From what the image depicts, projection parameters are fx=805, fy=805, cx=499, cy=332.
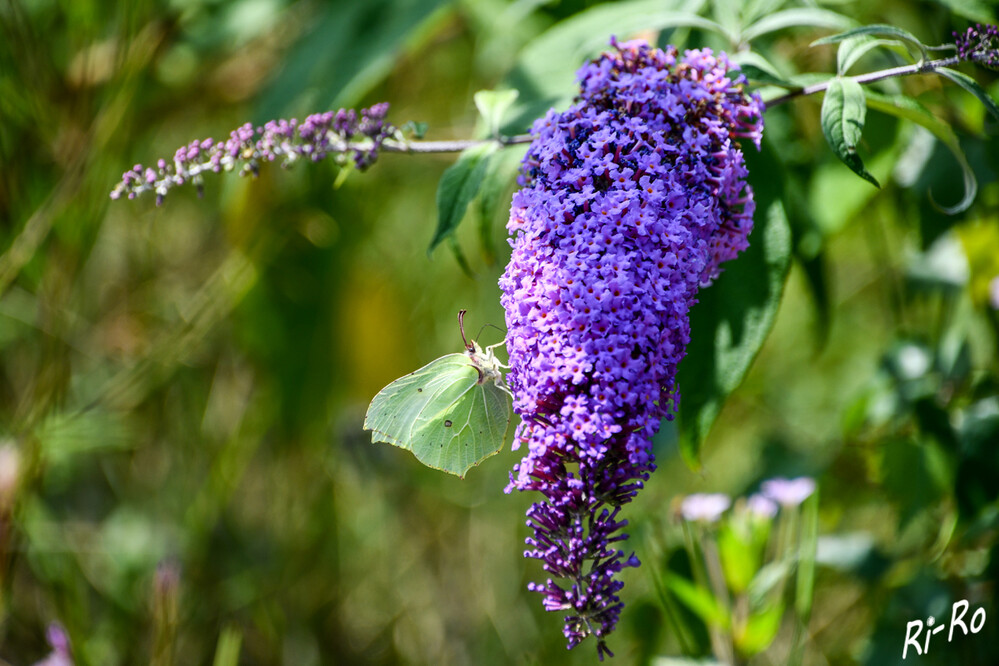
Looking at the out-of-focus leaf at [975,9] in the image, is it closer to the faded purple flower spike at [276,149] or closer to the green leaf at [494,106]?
the green leaf at [494,106]

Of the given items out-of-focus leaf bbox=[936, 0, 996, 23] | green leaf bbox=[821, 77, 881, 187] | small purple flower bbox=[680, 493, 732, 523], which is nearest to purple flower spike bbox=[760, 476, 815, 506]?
small purple flower bbox=[680, 493, 732, 523]

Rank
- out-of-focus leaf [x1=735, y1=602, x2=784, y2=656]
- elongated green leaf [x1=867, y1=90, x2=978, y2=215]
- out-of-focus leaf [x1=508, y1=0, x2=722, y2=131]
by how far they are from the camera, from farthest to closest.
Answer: out-of-focus leaf [x1=735, y1=602, x2=784, y2=656]
out-of-focus leaf [x1=508, y1=0, x2=722, y2=131]
elongated green leaf [x1=867, y1=90, x2=978, y2=215]

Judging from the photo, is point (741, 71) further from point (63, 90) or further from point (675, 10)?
point (63, 90)

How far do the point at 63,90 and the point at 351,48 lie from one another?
4.08ft

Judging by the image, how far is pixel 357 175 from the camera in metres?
3.40

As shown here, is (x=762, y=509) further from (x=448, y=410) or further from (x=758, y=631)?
(x=448, y=410)

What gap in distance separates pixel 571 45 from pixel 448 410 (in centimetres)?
93

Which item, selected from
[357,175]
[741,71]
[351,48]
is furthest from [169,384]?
[741,71]

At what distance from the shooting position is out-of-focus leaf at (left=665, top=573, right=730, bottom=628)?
1852 mm

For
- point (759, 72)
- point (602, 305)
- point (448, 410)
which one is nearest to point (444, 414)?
point (448, 410)

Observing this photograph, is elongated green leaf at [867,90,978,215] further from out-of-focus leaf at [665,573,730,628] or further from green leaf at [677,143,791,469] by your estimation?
out-of-focus leaf at [665,573,730,628]

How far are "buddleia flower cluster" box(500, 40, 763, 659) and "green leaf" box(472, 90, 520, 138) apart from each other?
237 millimetres

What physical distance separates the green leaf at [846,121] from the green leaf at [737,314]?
0.21 metres

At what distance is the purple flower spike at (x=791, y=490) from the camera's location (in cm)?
203
